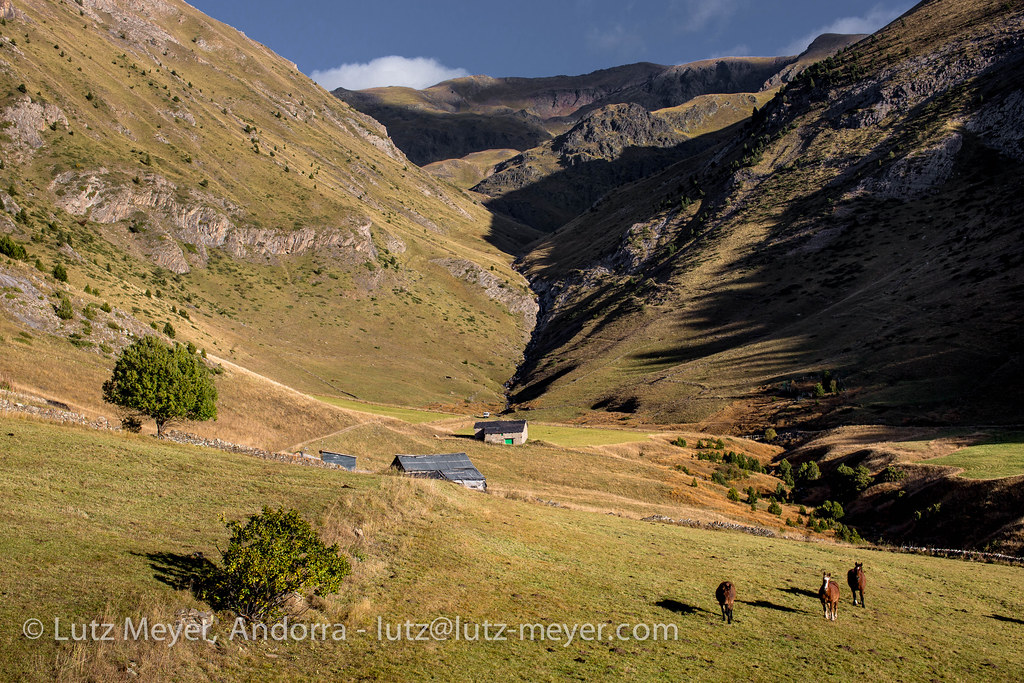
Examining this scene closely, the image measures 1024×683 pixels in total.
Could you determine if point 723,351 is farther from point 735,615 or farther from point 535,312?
point 735,615

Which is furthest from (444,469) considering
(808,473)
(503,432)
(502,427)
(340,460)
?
(808,473)

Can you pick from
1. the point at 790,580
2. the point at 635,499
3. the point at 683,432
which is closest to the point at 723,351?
the point at 683,432

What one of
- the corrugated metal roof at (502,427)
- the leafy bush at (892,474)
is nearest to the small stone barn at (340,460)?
the corrugated metal roof at (502,427)

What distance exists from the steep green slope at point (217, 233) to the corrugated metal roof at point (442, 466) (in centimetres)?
4971

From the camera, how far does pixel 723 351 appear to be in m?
116

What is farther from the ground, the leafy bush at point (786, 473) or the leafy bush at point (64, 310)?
the leafy bush at point (64, 310)

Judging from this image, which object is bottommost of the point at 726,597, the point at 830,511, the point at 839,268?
the point at 726,597

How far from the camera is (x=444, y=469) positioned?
42.2 metres

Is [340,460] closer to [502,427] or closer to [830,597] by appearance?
[502,427]

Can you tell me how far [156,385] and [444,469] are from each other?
19563 millimetres

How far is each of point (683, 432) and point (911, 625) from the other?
66289 mm

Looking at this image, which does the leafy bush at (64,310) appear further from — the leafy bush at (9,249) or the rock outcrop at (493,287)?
the rock outcrop at (493,287)

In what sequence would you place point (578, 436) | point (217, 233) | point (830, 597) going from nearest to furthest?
point (830, 597), point (578, 436), point (217, 233)

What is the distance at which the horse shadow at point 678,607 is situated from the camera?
19922 millimetres
